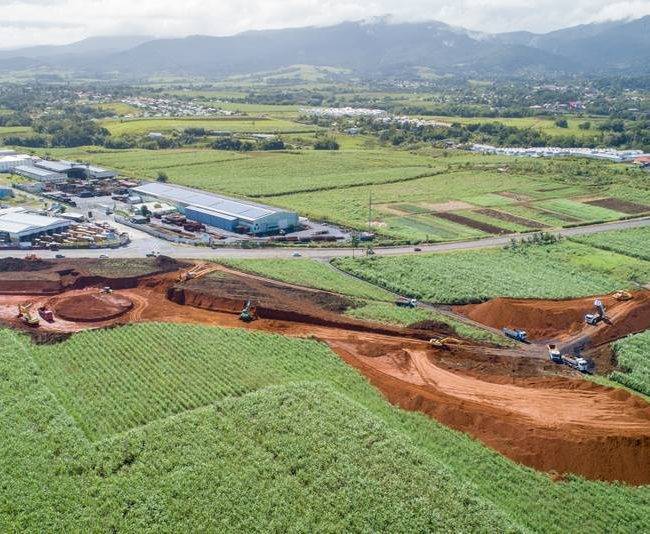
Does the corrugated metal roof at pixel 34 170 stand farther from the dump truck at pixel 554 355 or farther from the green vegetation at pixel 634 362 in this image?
the green vegetation at pixel 634 362

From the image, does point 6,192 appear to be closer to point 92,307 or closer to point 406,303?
point 92,307

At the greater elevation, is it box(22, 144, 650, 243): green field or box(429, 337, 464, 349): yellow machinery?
box(22, 144, 650, 243): green field

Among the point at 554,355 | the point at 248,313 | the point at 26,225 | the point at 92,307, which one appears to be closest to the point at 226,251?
the point at 92,307

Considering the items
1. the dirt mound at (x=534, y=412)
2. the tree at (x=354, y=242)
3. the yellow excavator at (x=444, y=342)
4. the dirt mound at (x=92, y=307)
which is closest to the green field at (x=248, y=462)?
the dirt mound at (x=534, y=412)

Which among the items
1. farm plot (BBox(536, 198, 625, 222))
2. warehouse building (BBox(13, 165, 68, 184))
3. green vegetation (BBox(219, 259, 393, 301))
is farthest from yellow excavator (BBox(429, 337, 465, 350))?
warehouse building (BBox(13, 165, 68, 184))

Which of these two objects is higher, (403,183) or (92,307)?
(403,183)

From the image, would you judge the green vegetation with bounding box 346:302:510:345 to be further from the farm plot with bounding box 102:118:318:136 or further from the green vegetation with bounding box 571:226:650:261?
the farm plot with bounding box 102:118:318:136
